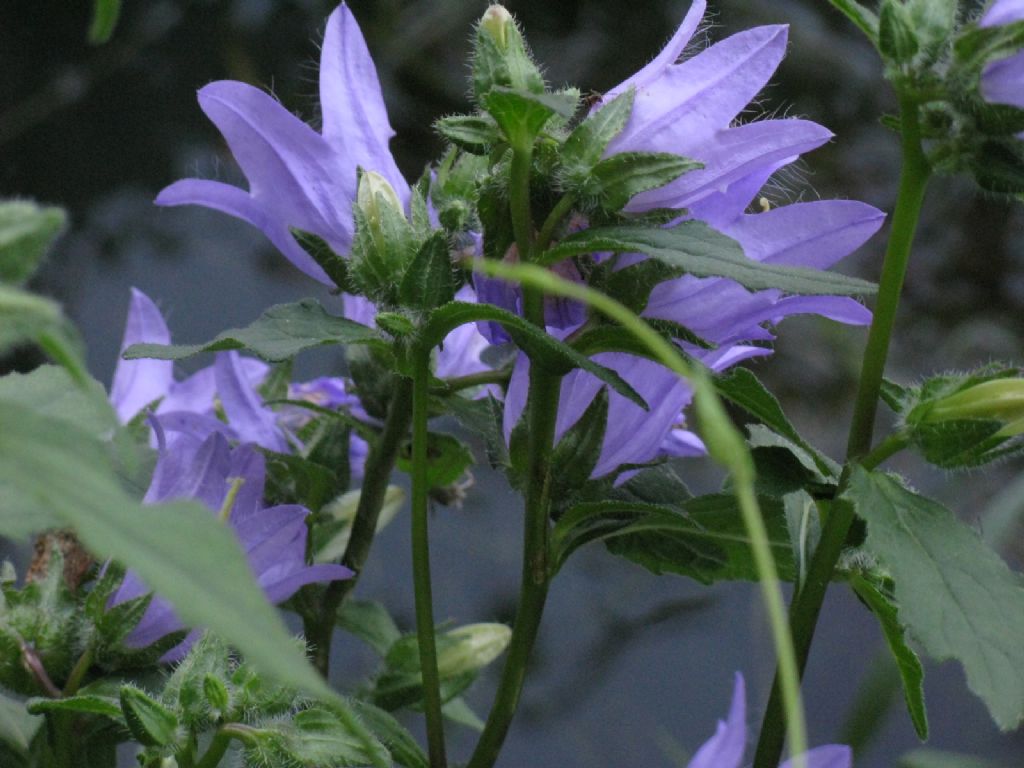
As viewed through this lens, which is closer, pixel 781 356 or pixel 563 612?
pixel 563 612

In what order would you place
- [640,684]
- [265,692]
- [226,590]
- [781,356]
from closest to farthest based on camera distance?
[226,590]
[265,692]
[640,684]
[781,356]

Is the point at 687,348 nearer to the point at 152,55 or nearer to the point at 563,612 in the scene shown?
the point at 563,612

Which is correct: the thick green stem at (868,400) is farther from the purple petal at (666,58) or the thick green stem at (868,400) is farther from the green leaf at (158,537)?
the green leaf at (158,537)

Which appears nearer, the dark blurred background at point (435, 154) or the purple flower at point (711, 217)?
the purple flower at point (711, 217)

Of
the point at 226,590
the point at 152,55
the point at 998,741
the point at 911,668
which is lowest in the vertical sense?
the point at 998,741

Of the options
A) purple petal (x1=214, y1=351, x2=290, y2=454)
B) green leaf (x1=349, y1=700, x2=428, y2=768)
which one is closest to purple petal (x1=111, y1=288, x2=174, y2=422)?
purple petal (x1=214, y1=351, x2=290, y2=454)

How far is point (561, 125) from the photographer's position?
13.9 inches

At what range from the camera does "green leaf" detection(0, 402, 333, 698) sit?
16 centimetres

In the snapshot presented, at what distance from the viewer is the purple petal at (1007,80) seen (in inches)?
12.1

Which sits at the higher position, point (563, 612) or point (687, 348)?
point (687, 348)

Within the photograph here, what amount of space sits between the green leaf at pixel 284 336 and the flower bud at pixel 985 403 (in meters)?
0.14

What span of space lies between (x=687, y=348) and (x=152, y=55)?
1111 millimetres

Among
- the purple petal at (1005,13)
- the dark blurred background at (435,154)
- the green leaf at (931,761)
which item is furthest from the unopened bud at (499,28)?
the dark blurred background at (435,154)

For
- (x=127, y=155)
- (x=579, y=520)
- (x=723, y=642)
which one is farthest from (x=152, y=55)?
(x=579, y=520)
